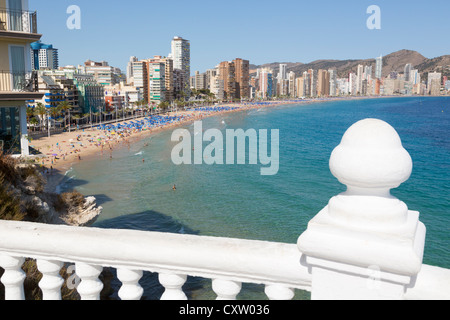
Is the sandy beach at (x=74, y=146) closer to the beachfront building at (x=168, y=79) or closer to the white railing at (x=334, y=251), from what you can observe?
the white railing at (x=334, y=251)

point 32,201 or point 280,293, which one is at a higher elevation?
point 280,293

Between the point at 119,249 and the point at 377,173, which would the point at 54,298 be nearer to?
the point at 119,249

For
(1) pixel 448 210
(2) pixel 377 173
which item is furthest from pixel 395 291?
(1) pixel 448 210

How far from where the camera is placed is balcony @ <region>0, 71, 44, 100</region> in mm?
11117

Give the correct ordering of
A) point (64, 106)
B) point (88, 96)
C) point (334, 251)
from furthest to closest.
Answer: point (88, 96) → point (64, 106) → point (334, 251)

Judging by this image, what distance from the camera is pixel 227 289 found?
2133 millimetres

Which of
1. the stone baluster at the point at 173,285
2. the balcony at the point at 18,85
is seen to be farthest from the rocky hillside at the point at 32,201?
the stone baluster at the point at 173,285

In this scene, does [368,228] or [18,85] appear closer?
[368,228]

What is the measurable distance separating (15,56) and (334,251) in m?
12.1

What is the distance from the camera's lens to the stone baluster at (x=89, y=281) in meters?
2.35

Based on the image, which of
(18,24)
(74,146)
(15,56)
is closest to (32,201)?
(15,56)

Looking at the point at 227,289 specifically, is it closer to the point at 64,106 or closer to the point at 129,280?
A: the point at 129,280

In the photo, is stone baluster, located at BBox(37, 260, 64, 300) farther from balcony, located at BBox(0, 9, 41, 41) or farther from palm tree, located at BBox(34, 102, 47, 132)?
palm tree, located at BBox(34, 102, 47, 132)

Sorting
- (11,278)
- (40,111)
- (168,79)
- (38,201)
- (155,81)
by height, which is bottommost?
(38,201)
